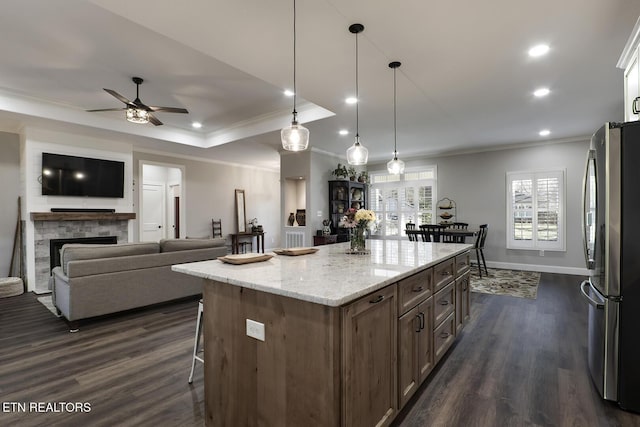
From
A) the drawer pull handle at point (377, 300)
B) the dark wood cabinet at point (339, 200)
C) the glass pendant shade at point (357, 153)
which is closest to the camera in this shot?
the drawer pull handle at point (377, 300)

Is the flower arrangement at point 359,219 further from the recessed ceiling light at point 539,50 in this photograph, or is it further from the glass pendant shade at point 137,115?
the glass pendant shade at point 137,115

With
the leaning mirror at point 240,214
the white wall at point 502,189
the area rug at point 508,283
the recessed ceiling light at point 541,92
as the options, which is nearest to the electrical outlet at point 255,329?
the recessed ceiling light at point 541,92

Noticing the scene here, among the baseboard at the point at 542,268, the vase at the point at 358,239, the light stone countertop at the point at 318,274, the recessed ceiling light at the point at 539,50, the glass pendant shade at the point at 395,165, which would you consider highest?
the recessed ceiling light at the point at 539,50

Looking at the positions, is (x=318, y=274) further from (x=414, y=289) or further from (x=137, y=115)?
(x=137, y=115)

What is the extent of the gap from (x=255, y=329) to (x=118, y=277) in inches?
112

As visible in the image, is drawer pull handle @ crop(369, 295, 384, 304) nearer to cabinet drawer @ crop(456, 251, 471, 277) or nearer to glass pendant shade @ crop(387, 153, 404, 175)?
cabinet drawer @ crop(456, 251, 471, 277)

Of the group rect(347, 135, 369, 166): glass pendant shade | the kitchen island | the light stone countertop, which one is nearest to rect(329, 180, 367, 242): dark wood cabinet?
rect(347, 135, 369, 166): glass pendant shade

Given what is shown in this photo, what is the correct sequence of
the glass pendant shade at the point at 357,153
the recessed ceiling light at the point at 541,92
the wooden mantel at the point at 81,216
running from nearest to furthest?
the glass pendant shade at the point at 357,153
the recessed ceiling light at the point at 541,92
the wooden mantel at the point at 81,216

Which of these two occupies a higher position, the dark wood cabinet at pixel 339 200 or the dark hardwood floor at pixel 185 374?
the dark wood cabinet at pixel 339 200

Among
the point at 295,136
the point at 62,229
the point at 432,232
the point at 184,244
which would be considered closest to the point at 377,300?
the point at 295,136

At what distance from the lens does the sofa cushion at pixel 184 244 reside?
4047 millimetres

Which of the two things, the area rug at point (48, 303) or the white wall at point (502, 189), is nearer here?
the area rug at point (48, 303)

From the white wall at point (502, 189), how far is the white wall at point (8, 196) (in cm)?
813

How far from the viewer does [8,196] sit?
17.2 ft
